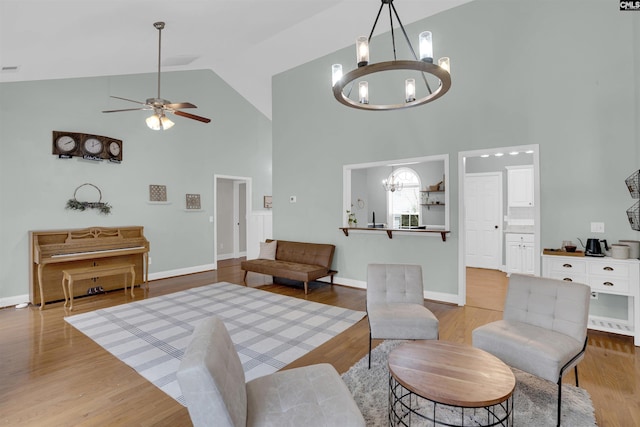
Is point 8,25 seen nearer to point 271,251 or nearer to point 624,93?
point 271,251

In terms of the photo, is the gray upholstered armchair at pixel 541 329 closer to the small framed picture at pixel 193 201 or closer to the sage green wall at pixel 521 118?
the sage green wall at pixel 521 118

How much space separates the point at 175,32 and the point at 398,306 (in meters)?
4.15

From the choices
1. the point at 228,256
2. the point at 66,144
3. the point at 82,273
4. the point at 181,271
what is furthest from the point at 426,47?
the point at 228,256

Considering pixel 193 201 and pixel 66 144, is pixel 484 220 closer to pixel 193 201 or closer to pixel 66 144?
pixel 193 201

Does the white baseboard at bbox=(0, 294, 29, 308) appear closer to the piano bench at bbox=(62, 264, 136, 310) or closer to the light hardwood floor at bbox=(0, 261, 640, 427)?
the light hardwood floor at bbox=(0, 261, 640, 427)

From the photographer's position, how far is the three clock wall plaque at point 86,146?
182 inches

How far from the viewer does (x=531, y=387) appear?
2275 mm

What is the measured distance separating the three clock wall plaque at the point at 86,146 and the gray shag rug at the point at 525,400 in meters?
5.11

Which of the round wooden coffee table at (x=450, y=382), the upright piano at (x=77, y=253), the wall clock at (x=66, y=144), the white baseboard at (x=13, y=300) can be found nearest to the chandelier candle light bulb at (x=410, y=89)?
the round wooden coffee table at (x=450, y=382)

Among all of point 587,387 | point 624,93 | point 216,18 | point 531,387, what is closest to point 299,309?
point 531,387

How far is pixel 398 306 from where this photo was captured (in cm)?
288

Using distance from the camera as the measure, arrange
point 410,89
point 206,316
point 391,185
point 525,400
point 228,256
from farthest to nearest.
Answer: point 228,256
point 391,185
point 206,316
point 410,89
point 525,400

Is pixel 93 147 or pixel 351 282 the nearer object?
pixel 93 147

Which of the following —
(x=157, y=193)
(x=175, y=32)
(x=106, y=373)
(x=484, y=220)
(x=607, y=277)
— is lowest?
(x=106, y=373)
